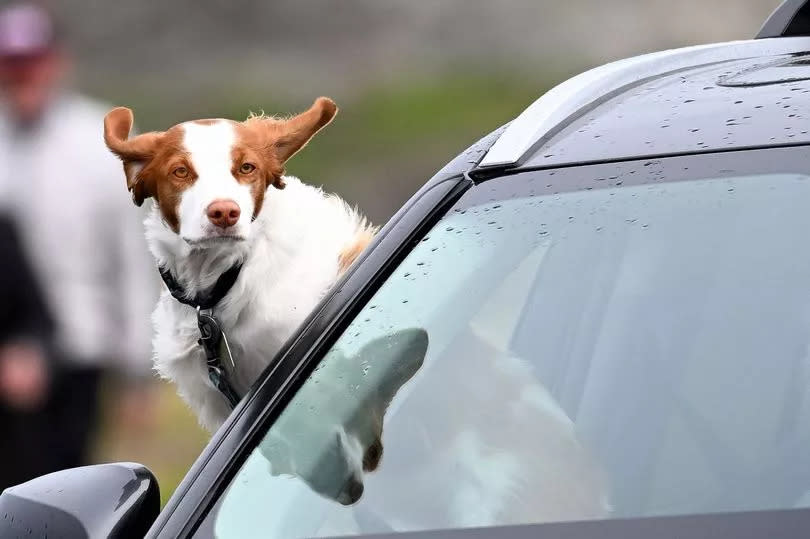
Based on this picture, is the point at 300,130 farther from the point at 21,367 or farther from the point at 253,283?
the point at 21,367

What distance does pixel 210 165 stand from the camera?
3.31 m

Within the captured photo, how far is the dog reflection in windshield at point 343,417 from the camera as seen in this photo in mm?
2506

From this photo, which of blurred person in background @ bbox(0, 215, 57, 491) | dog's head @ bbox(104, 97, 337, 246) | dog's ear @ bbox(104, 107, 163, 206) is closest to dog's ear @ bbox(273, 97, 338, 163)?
dog's head @ bbox(104, 97, 337, 246)

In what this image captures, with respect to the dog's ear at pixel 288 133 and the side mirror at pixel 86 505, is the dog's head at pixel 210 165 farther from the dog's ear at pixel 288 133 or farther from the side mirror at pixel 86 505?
the side mirror at pixel 86 505

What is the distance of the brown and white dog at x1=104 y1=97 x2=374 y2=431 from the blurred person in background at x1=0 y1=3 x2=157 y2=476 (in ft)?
9.57

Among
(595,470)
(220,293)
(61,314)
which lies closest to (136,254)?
(61,314)

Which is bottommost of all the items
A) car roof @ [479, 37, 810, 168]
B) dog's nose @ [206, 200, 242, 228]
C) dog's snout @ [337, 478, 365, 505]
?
dog's snout @ [337, 478, 365, 505]

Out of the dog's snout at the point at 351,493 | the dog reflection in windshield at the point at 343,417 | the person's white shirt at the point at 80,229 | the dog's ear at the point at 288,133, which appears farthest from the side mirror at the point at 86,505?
the person's white shirt at the point at 80,229

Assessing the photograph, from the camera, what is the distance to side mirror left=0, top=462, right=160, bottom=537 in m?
2.59

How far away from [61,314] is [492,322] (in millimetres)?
4136

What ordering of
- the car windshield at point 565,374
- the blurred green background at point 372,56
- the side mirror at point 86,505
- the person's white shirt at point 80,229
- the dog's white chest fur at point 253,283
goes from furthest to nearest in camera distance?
the blurred green background at point 372,56
the person's white shirt at point 80,229
the dog's white chest fur at point 253,283
the side mirror at point 86,505
the car windshield at point 565,374

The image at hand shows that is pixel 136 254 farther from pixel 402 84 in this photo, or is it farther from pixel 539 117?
pixel 402 84

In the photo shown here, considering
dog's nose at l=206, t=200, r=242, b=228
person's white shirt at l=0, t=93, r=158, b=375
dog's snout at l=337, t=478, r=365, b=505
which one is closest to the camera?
dog's snout at l=337, t=478, r=365, b=505

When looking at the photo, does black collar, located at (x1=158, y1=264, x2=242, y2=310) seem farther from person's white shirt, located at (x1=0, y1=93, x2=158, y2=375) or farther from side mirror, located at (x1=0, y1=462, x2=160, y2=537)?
person's white shirt, located at (x1=0, y1=93, x2=158, y2=375)
